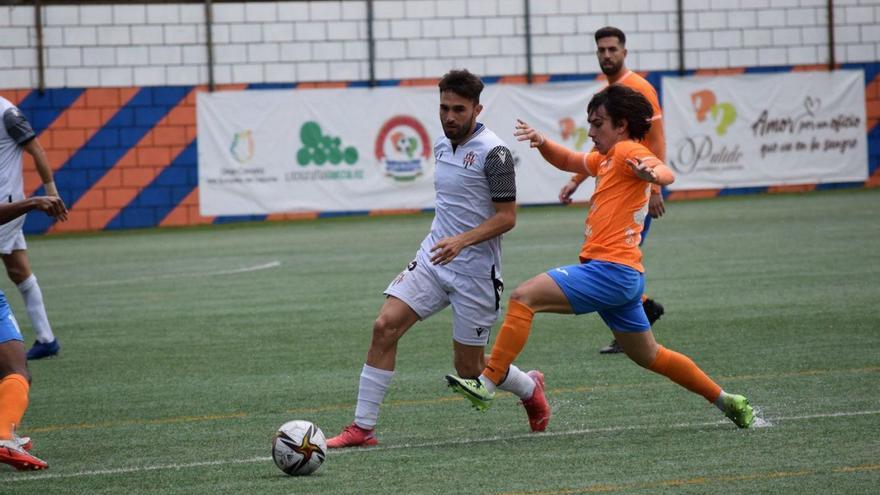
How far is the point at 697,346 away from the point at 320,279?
257 inches

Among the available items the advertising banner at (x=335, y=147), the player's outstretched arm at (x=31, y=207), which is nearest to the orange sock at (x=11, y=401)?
the player's outstretched arm at (x=31, y=207)

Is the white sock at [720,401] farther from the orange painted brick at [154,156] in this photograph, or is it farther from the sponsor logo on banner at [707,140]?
the sponsor logo on banner at [707,140]

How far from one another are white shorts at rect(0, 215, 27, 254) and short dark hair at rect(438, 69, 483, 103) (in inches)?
176

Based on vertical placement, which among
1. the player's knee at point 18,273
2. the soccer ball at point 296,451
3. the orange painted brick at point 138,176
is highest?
the orange painted brick at point 138,176

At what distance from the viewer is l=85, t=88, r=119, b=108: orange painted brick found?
83.8ft

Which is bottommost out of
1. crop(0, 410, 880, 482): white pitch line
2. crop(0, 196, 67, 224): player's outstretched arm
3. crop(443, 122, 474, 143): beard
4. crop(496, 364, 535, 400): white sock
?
crop(0, 410, 880, 482): white pitch line

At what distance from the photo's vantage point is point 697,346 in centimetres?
965

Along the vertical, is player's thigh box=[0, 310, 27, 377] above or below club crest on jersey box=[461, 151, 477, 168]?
below

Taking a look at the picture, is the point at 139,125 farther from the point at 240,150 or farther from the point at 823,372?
the point at 823,372

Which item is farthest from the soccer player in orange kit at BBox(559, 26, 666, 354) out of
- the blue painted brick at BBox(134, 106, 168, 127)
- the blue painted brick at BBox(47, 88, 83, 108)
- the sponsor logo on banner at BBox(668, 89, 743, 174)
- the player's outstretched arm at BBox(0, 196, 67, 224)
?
the sponsor logo on banner at BBox(668, 89, 743, 174)

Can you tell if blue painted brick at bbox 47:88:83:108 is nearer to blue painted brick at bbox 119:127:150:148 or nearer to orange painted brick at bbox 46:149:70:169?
orange painted brick at bbox 46:149:70:169

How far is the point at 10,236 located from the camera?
1009 centimetres

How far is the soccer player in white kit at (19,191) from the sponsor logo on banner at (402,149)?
1605 centimetres

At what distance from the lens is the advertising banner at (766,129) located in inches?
1092
